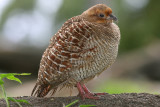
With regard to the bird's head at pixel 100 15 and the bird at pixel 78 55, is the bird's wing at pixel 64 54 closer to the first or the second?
the bird at pixel 78 55

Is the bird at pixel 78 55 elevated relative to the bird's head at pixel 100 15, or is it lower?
lower

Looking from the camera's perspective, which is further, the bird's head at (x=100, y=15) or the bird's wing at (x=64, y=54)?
the bird's head at (x=100, y=15)

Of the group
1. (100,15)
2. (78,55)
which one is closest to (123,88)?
(100,15)

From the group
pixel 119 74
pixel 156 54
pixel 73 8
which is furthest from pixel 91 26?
pixel 73 8

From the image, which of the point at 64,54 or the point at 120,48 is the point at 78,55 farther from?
the point at 120,48

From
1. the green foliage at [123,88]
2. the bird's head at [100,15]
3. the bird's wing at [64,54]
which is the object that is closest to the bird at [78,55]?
the bird's wing at [64,54]

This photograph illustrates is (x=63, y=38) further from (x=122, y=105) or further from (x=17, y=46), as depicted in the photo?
(x=17, y=46)

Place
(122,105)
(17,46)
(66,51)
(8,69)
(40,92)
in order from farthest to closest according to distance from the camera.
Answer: (17,46) < (8,69) < (40,92) < (66,51) < (122,105)

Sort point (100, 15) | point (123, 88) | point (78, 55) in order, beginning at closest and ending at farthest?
point (78, 55) < point (100, 15) < point (123, 88)

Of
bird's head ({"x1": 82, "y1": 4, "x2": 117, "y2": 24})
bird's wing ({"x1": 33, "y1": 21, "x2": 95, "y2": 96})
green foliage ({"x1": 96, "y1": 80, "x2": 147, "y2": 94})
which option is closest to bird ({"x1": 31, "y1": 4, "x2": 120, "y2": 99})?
bird's wing ({"x1": 33, "y1": 21, "x2": 95, "y2": 96})
